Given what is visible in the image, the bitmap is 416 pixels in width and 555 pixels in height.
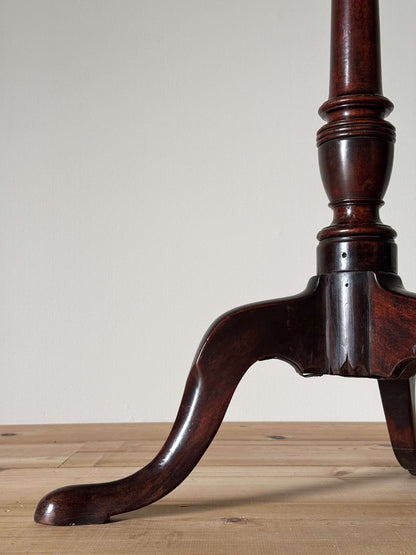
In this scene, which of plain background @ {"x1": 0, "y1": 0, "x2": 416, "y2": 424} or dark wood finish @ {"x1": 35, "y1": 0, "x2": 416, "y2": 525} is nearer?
dark wood finish @ {"x1": 35, "y1": 0, "x2": 416, "y2": 525}

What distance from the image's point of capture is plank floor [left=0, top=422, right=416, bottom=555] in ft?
2.07

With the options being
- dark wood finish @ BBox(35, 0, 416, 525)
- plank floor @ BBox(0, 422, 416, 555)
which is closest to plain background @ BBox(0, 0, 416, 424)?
plank floor @ BBox(0, 422, 416, 555)

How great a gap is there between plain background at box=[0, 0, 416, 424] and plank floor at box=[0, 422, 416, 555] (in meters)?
0.48

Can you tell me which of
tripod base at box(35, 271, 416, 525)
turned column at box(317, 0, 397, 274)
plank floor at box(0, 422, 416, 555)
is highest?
turned column at box(317, 0, 397, 274)

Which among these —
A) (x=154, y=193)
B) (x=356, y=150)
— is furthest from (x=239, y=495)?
(x=154, y=193)

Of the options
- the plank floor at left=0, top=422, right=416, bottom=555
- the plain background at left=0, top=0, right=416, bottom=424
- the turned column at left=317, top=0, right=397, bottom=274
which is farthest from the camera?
the plain background at left=0, top=0, right=416, bottom=424

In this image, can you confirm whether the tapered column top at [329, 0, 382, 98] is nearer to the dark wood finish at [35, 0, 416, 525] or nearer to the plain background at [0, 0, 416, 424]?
the dark wood finish at [35, 0, 416, 525]

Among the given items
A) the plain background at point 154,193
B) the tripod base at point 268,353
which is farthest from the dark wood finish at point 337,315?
the plain background at point 154,193

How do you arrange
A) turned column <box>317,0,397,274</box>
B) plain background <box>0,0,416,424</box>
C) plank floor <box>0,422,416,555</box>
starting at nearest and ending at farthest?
plank floor <box>0,422,416,555</box>
turned column <box>317,0,397,274</box>
plain background <box>0,0,416,424</box>

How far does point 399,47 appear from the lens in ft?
6.00

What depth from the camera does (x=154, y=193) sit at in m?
1.79

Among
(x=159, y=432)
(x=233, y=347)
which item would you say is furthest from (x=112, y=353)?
(x=233, y=347)

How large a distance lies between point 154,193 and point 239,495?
42.4 inches

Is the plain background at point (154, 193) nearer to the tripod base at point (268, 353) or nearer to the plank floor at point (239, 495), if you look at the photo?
the plank floor at point (239, 495)
